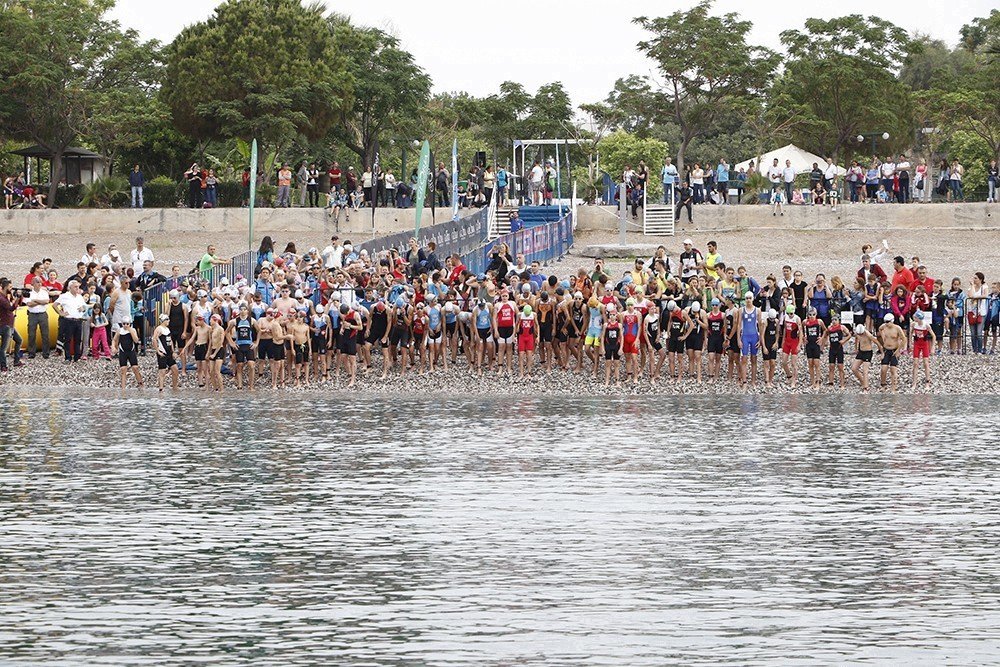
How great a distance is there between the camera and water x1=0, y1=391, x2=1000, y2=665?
47.1 ft

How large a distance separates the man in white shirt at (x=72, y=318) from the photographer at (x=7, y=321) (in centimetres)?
82

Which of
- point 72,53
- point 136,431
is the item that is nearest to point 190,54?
point 72,53

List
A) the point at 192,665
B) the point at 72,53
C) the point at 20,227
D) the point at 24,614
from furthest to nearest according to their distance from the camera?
the point at 72,53 → the point at 20,227 → the point at 24,614 → the point at 192,665

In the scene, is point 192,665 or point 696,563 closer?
point 192,665

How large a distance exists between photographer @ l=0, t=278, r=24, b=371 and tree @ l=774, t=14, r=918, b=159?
1572 inches

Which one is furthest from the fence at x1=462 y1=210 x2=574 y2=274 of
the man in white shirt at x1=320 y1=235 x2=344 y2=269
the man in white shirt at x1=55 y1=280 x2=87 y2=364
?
the man in white shirt at x1=55 y1=280 x2=87 y2=364

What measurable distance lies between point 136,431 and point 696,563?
11.2m

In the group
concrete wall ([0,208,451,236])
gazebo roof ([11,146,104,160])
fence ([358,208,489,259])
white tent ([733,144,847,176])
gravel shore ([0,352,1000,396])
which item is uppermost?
white tent ([733,144,847,176])

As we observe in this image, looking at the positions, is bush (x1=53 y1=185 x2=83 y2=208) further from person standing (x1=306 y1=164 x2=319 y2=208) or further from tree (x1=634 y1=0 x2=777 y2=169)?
tree (x1=634 y1=0 x2=777 y2=169)

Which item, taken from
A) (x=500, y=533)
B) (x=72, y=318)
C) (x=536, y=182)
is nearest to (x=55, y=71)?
(x=536, y=182)

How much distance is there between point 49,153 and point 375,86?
13.3m

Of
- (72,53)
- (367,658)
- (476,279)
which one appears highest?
(72,53)

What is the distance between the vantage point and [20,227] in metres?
48.1

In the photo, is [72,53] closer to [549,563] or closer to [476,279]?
[476,279]
